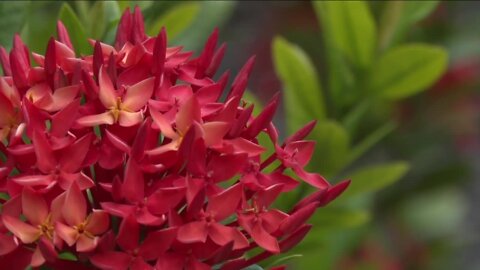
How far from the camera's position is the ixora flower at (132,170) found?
71 cm

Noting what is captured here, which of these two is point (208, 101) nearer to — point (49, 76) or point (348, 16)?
point (49, 76)

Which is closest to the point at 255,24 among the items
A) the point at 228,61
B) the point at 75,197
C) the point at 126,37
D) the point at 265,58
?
the point at 265,58

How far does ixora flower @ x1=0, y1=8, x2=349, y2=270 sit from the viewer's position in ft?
2.32

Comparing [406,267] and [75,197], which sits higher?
[75,197]

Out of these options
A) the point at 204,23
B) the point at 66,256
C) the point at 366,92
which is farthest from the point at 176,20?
the point at 66,256

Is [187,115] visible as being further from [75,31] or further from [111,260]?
[75,31]

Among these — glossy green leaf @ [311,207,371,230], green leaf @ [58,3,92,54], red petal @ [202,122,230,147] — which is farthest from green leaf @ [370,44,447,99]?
red petal @ [202,122,230,147]

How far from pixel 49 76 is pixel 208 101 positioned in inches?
4.5

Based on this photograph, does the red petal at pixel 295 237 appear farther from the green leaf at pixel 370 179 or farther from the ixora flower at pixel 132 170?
the green leaf at pixel 370 179

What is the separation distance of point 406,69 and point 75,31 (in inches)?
14.4

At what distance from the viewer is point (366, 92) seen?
1159 millimetres

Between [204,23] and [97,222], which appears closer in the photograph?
[97,222]

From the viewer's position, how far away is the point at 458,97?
1.90m

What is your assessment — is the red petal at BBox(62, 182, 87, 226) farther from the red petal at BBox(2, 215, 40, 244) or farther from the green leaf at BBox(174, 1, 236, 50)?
the green leaf at BBox(174, 1, 236, 50)
